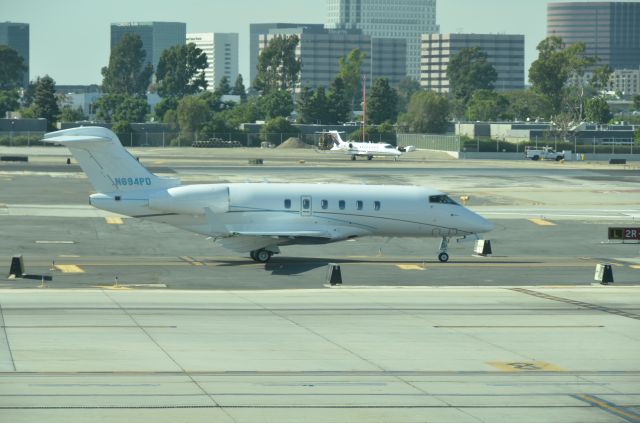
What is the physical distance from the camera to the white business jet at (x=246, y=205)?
147 ft

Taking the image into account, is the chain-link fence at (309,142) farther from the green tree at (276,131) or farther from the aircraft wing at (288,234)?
the aircraft wing at (288,234)

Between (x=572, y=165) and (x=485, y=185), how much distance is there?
3929cm

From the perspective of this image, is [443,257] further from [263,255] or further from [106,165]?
[106,165]

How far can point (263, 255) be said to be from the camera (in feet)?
151

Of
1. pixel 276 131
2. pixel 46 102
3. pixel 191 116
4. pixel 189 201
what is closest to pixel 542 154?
pixel 276 131

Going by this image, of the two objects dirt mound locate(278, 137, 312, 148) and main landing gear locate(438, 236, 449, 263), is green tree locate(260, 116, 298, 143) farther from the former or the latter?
main landing gear locate(438, 236, 449, 263)

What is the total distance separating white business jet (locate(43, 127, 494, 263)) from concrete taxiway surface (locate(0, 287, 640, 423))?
6414mm

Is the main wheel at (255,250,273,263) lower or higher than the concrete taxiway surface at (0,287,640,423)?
higher

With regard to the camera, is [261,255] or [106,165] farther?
[261,255]

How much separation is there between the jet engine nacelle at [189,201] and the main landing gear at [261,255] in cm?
224

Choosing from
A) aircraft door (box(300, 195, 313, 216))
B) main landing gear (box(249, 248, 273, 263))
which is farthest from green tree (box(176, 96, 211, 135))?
aircraft door (box(300, 195, 313, 216))

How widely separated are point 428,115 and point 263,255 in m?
151

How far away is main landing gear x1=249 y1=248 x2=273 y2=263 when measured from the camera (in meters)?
46.0

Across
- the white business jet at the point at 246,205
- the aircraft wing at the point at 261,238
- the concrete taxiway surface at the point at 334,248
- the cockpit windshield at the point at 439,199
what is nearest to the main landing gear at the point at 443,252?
the concrete taxiway surface at the point at 334,248
